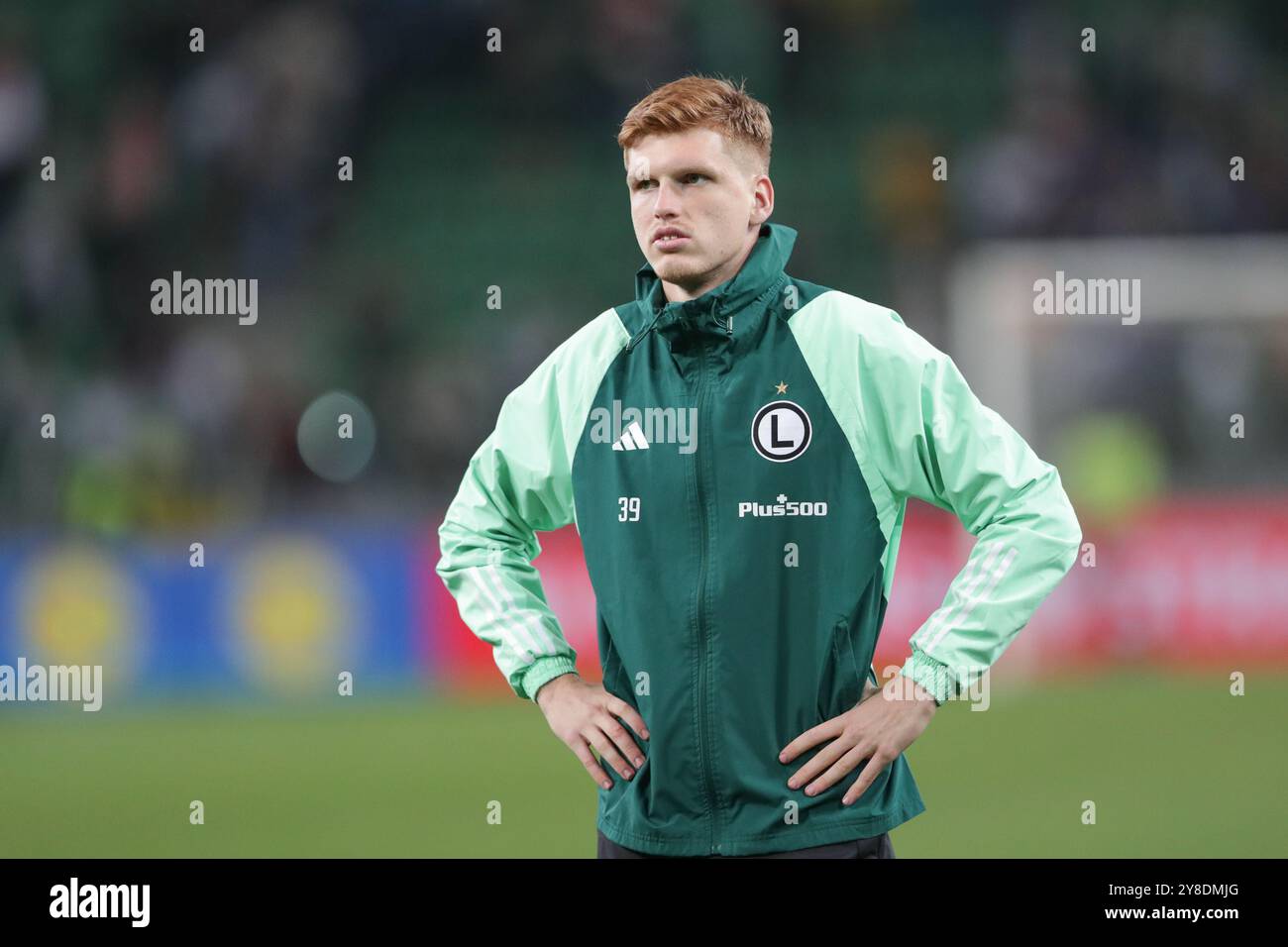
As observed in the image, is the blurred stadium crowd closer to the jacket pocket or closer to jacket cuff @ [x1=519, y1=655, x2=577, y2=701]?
jacket cuff @ [x1=519, y1=655, x2=577, y2=701]

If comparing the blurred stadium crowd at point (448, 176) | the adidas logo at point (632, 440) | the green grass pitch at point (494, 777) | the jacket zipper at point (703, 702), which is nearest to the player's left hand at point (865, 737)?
the jacket zipper at point (703, 702)

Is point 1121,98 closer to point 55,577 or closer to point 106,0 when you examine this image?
point 106,0

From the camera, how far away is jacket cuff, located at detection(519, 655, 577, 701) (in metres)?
3.50

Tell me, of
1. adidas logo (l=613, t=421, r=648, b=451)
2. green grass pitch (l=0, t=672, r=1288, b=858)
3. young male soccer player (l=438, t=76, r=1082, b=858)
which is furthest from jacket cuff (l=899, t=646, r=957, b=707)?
green grass pitch (l=0, t=672, r=1288, b=858)

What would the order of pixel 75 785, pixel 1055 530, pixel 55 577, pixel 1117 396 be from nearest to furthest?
1. pixel 1055 530
2. pixel 75 785
3. pixel 55 577
4. pixel 1117 396

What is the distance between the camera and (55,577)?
10680mm

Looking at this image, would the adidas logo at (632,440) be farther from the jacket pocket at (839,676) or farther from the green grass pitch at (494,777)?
the green grass pitch at (494,777)

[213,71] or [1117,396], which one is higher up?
[213,71]

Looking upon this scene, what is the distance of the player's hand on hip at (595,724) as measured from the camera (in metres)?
3.33

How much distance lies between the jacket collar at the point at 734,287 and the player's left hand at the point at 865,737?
80 cm

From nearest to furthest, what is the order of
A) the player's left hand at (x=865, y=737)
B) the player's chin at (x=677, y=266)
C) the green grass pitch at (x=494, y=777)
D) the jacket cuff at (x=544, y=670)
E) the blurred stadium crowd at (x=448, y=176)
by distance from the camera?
1. the player's left hand at (x=865, y=737)
2. the player's chin at (x=677, y=266)
3. the jacket cuff at (x=544, y=670)
4. the green grass pitch at (x=494, y=777)
5. the blurred stadium crowd at (x=448, y=176)

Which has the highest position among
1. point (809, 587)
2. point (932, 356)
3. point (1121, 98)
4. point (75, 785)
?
point (1121, 98)
